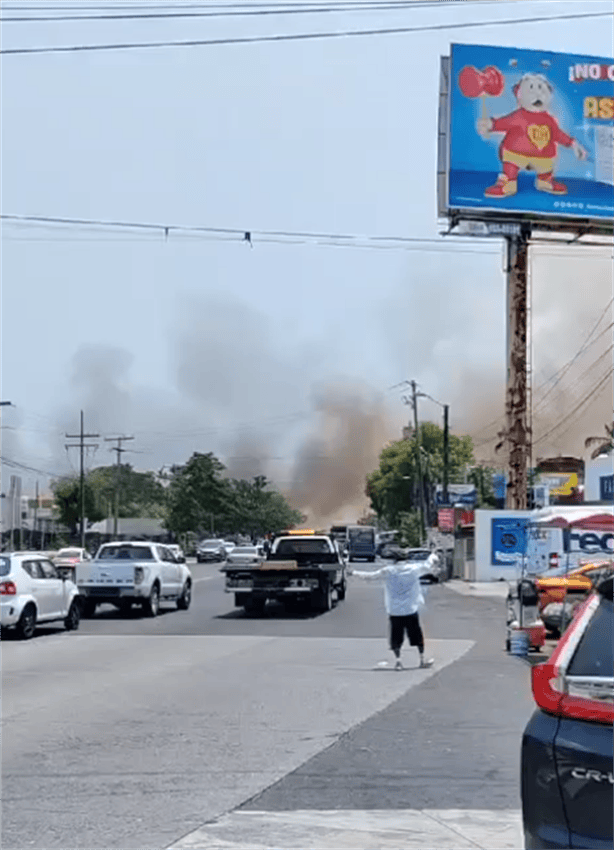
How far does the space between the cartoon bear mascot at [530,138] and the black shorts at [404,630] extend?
29399mm

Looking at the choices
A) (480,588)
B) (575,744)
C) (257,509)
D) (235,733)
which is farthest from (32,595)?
(257,509)

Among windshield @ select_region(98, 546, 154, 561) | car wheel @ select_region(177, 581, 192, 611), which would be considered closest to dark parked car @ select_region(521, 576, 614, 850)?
windshield @ select_region(98, 546, 154, 561)

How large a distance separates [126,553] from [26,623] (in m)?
7.94

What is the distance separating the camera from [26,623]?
79.0 ft

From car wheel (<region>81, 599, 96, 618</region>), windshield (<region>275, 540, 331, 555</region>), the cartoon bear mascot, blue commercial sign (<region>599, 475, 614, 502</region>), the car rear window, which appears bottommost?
car wheel (<region>81, 599, 96, 618</region>)

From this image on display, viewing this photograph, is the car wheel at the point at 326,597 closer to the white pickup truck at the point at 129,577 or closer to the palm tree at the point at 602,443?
the white pickup truck at the point at 129,577

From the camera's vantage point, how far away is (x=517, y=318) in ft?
160

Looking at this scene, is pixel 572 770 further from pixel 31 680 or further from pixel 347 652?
pixel 347 652

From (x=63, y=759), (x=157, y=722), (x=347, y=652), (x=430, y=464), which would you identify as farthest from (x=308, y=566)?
(x=430, y=464)

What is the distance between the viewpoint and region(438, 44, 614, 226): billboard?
4538 centimetres

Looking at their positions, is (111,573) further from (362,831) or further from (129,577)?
(362,831)

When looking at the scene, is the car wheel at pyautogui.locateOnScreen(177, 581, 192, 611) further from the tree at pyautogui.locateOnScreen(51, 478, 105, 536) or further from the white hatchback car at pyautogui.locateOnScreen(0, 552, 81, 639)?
the tree at pyautogui.locateOnScreen(51, 478, 105, 536)

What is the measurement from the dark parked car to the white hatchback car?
1976 cm

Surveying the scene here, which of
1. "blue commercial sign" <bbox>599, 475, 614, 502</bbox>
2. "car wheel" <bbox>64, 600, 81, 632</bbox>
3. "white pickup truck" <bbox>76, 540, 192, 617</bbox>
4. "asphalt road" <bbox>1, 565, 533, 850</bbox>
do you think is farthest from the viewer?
"blue commercial sign" <bbox>599, 475, 614, 502</bbox>
